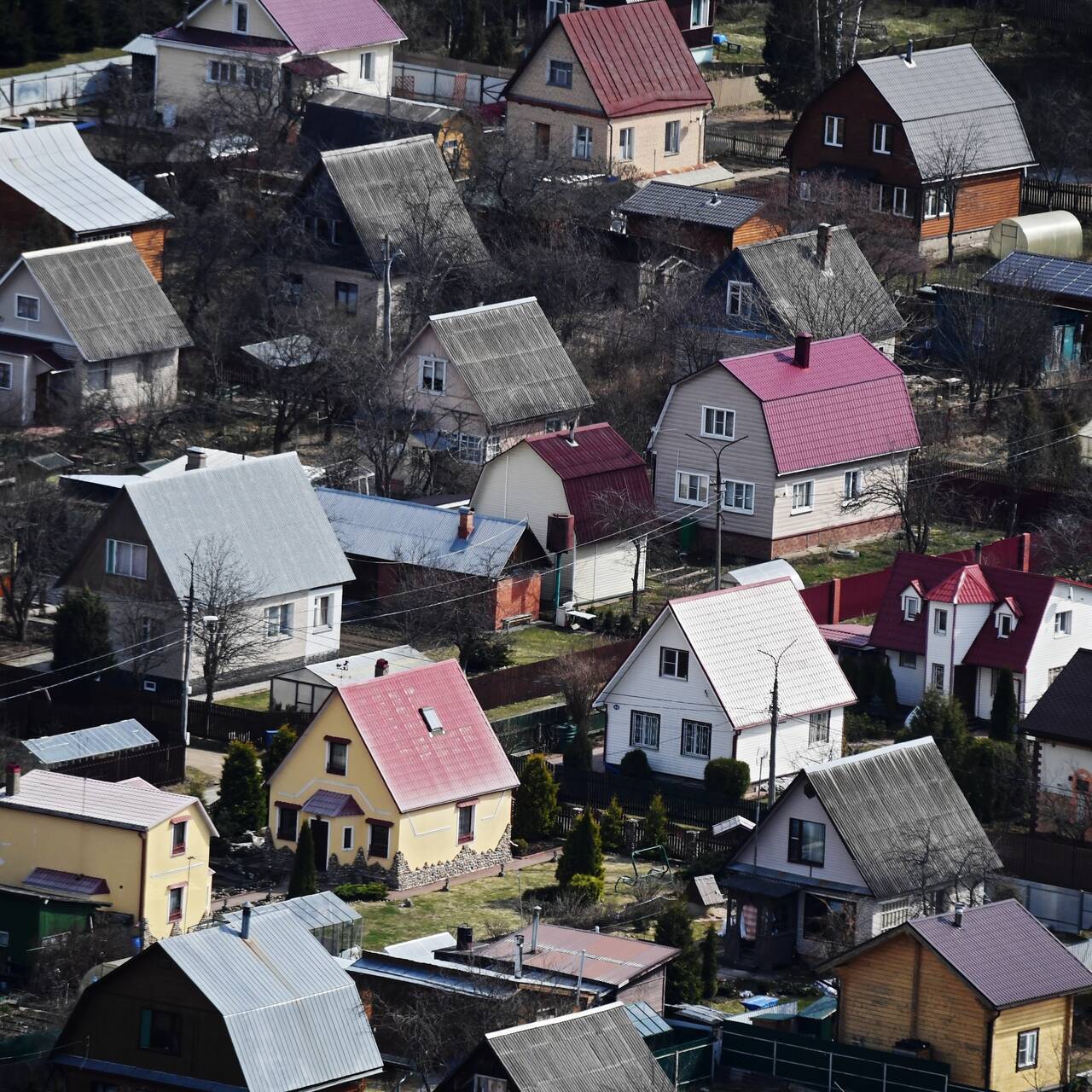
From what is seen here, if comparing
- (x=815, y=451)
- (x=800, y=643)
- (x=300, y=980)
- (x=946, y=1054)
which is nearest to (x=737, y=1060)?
(x=946, y=1054)

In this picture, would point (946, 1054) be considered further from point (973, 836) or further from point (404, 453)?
point (404, 453)

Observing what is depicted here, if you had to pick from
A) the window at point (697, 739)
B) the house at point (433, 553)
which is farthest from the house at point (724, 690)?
the house at point (433, 553)

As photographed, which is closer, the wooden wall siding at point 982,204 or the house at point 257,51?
the wooden wall siding at point 982,204

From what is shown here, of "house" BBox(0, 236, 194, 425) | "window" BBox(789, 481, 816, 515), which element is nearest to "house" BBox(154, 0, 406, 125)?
"house" BBox(0, 236, 194, 425)

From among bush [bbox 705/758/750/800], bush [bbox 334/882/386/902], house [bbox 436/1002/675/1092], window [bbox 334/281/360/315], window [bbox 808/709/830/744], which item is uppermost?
window [bbox 334/281/360/315]

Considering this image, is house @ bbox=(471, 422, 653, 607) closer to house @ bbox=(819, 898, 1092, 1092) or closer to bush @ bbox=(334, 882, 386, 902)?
bush @ bbox=(334, 882, 386, 902)

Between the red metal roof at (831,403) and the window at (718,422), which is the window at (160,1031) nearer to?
the red metal roof at (831,403)
